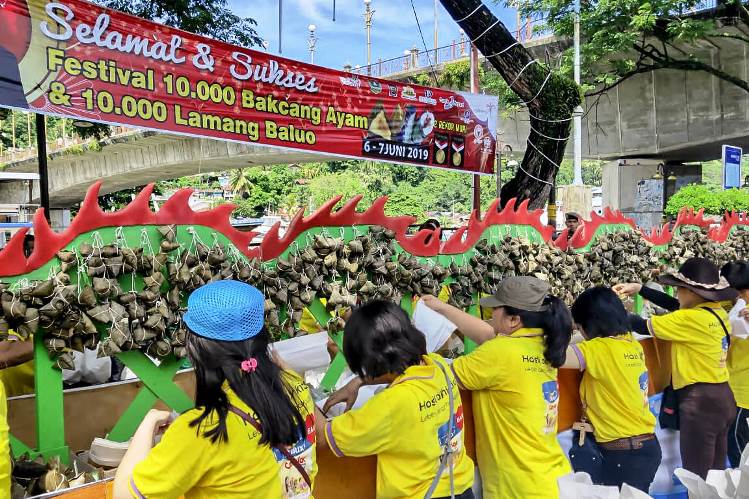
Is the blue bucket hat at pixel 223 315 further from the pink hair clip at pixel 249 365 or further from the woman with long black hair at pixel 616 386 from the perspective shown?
the woman with long black hair at pixel 616 386

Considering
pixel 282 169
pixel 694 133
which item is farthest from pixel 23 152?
pixel 694 133

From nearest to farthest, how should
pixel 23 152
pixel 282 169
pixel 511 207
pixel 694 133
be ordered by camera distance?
pixel 511 207 < pixel 694 133 < pixel 23 152 < pixel 282 169

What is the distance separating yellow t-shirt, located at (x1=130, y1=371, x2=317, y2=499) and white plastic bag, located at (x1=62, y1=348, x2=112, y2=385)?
2.12 meters

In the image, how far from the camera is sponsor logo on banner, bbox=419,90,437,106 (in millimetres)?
5017

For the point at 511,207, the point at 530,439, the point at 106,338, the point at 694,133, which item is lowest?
the point at 530,439

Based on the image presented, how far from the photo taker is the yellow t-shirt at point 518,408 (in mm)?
2527

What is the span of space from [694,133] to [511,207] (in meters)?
16.0

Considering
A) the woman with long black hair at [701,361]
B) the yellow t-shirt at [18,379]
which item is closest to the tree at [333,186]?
the woman with long black hair at [701,361]

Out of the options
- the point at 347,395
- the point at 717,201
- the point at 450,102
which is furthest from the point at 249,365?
the point at 717,201

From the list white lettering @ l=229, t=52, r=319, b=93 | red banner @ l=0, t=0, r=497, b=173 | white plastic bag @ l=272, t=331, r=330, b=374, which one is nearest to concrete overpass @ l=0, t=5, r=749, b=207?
red banner @ l=0, t=0, r=497, b=173

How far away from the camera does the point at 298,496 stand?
1.75 metres

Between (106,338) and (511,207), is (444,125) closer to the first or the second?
(511,207)

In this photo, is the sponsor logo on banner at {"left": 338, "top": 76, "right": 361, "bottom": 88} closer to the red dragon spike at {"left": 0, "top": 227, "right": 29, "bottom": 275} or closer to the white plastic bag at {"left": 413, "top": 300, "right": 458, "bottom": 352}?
the white plastic bag at {"left": 413, "top": 300, "right": 458, "bottom": 352}

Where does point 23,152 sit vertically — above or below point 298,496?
above
